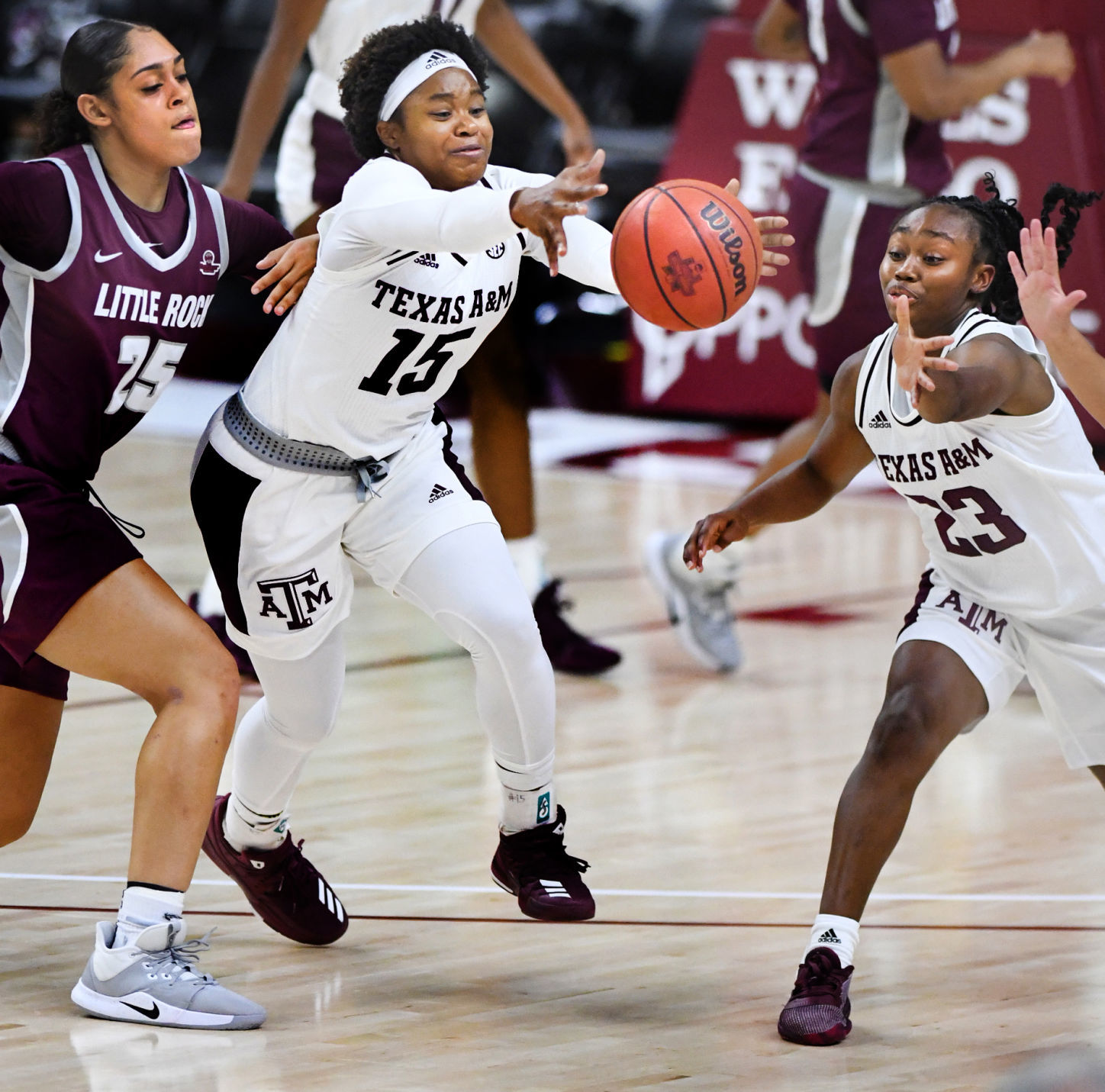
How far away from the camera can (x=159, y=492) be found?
9.12 metres

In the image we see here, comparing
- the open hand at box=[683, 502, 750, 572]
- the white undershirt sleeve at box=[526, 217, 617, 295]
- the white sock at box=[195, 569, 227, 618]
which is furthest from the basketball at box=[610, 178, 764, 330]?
the white sock at box=[195, 569, 227, 618]

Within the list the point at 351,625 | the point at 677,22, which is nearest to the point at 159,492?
the point at 351,625

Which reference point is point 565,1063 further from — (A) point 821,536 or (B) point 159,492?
(B) point 159,492

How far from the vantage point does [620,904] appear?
13.7 feet

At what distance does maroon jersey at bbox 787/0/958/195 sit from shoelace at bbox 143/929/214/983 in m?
3.36

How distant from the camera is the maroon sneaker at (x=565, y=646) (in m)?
6.26

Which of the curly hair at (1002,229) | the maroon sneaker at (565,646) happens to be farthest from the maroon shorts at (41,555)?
the maroon sneaker at (565,646)

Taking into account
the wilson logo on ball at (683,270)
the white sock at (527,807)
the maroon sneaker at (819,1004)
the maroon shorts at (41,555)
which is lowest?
the white sock at (527,807)

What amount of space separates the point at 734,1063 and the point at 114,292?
1593 mm

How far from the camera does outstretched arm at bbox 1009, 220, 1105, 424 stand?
11.4 ft

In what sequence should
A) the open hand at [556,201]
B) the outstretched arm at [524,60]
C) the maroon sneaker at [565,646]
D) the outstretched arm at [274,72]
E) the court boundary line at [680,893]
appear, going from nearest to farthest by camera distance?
the open hand at [556,201] → the court boundary line at [680,893] → the outstretched arm at [274,72] → the outstretched arm at [524,60] → the maroon sneaker at [565,646]

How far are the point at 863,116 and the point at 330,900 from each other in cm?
308

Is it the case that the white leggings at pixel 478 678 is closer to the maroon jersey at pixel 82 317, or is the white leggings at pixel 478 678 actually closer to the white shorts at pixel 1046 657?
the maroon jersey at pixel 82 317

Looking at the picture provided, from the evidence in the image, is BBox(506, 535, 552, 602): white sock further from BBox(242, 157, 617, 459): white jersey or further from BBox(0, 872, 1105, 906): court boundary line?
BBox(242, 157, 617, 459): white jersey
